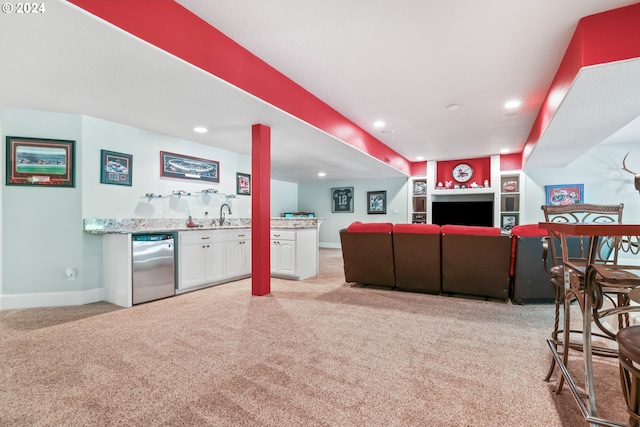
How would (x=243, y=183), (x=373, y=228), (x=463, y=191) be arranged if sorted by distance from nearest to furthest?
1. (x=373, y=228)
2. (x=243, y=183)
3. (x=463, y=191)

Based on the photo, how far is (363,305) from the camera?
343cm

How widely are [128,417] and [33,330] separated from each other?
2067 mm

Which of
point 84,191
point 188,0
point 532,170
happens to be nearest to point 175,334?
point 84,191

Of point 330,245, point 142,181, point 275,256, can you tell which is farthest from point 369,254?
point 330,245

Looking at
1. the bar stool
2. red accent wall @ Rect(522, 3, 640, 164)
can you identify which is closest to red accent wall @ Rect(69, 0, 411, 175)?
red accent wall @ Rect(522, 3, 640, 164)

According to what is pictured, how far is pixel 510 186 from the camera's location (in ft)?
24.7

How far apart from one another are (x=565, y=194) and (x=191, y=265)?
8.14 m

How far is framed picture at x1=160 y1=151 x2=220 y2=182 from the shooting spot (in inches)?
186

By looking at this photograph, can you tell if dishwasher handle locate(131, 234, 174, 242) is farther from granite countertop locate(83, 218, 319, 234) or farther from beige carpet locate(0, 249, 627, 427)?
beige carpet locate(0, 249, 627, 427)

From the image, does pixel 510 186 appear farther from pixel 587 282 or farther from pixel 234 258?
pixel 587 282

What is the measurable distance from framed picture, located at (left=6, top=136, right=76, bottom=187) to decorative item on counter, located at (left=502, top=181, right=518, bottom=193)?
8.78m

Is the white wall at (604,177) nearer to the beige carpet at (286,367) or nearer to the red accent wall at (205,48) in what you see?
the beige carpet at (286,367)

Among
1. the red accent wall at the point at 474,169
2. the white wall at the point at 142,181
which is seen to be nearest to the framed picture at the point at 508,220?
the red accent wall at the point at 474,169

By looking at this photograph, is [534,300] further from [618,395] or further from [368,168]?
[368,168]
